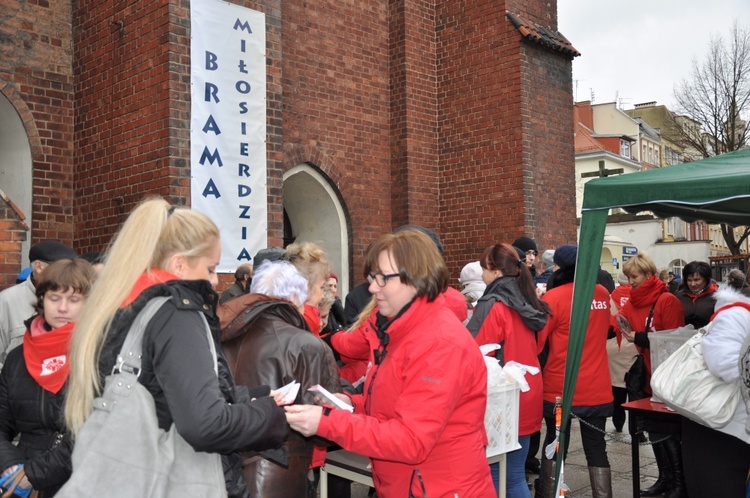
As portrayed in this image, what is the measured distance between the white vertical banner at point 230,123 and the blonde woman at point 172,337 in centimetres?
481

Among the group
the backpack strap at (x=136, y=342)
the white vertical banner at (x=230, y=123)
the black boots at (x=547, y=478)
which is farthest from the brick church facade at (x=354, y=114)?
the backpack strap at (x=136, y=342)

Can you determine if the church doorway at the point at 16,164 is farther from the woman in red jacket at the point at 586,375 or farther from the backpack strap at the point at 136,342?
the backpack strap at the point at 136,342

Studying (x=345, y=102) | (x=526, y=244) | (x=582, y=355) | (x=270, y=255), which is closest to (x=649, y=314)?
(x=526, y=244)

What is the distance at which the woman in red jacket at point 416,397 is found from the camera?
253 cm

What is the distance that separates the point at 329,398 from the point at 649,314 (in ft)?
16.2

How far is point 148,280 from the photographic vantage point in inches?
89.0

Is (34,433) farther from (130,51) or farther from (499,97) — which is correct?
(499,97)

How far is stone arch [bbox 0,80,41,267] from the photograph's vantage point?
763cm

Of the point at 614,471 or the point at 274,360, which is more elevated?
the point at 274,360

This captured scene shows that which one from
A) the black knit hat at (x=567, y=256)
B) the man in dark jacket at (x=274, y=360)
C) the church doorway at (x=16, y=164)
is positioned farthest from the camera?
the church doorway at (x=16, y=164)

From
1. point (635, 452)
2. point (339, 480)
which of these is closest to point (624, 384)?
point (635, 452)

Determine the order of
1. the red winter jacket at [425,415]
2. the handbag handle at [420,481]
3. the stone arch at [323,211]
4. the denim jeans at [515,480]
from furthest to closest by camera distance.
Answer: the stone arch at [323,211] → the denim jeans at [515,480] → the handbag handle at [420,481] → the red winter jacket at [425,415]

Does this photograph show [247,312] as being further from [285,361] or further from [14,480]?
[14,480]

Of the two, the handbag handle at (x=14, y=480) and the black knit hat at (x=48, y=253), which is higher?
the black knit hat at (x=48, y=253)
